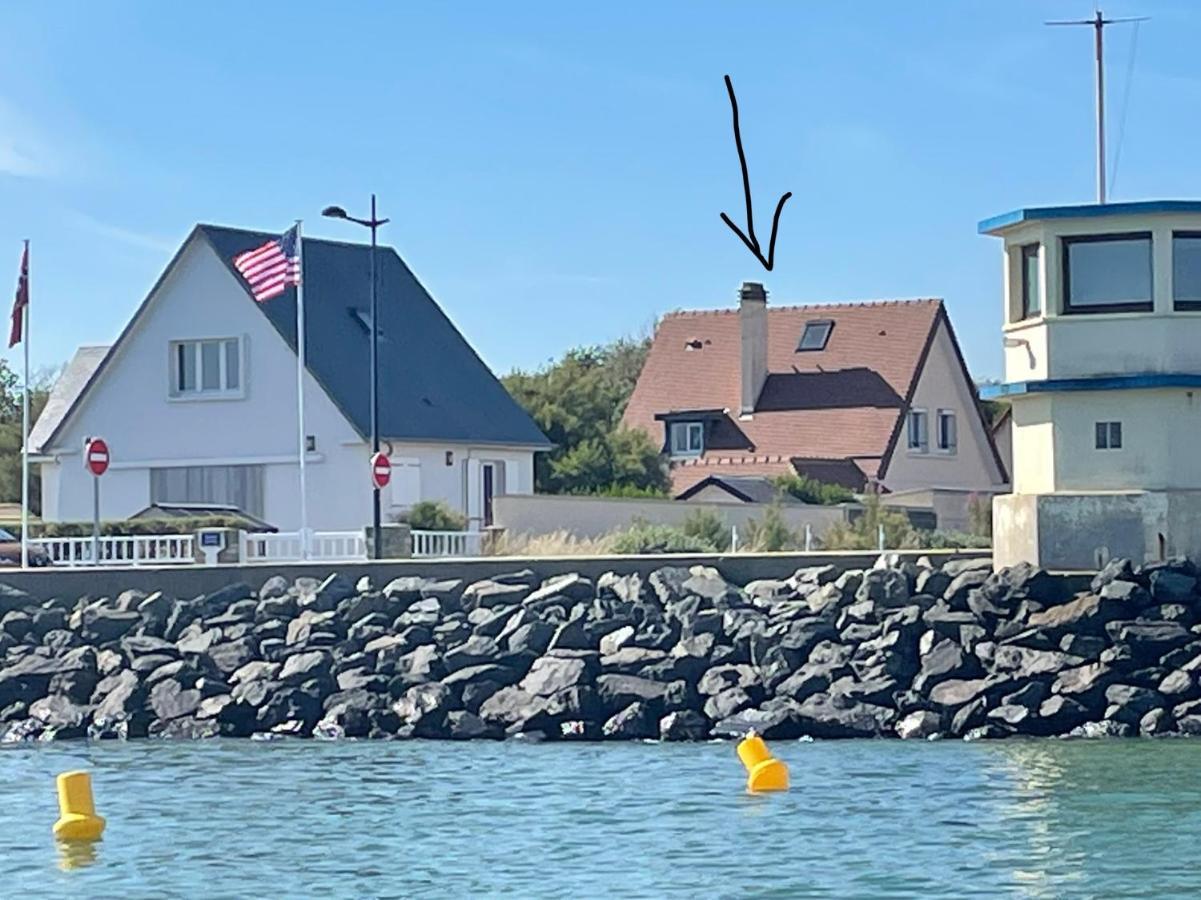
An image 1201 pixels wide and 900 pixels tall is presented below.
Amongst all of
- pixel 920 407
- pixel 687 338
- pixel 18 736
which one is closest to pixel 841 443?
pixel 920 407

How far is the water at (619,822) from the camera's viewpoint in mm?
18891

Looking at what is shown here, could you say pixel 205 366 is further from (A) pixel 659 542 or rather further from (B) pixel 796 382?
Answer: (B) pixel 796 382

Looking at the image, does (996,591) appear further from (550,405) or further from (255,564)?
(550,405)

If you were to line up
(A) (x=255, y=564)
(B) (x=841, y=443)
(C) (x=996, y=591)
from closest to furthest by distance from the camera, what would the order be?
(C) (x=996, y=591) < (A) (x=255, y=564) < (B) (x=841, y=443)

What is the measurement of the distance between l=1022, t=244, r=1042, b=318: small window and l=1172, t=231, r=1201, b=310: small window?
166 cm

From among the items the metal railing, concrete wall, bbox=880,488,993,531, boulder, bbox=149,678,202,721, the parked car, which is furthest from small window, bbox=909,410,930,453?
boulder, bbox=149,678,202,721

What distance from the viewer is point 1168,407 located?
30188 millimetres

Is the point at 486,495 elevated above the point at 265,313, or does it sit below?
below

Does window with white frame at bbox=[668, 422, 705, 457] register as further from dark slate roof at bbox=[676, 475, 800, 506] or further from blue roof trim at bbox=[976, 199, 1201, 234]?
blue roof trim at bbox=[976, 199, 1201, 234]

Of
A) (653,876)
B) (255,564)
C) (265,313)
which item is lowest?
(653,876)

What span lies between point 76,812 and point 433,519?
23.0 metres

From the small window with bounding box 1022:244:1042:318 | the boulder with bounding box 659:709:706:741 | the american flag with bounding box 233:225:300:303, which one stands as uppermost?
the american flag with bounding box 233:225:300:303

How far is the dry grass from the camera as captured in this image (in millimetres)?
37781

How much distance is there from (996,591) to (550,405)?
32.6 metres
